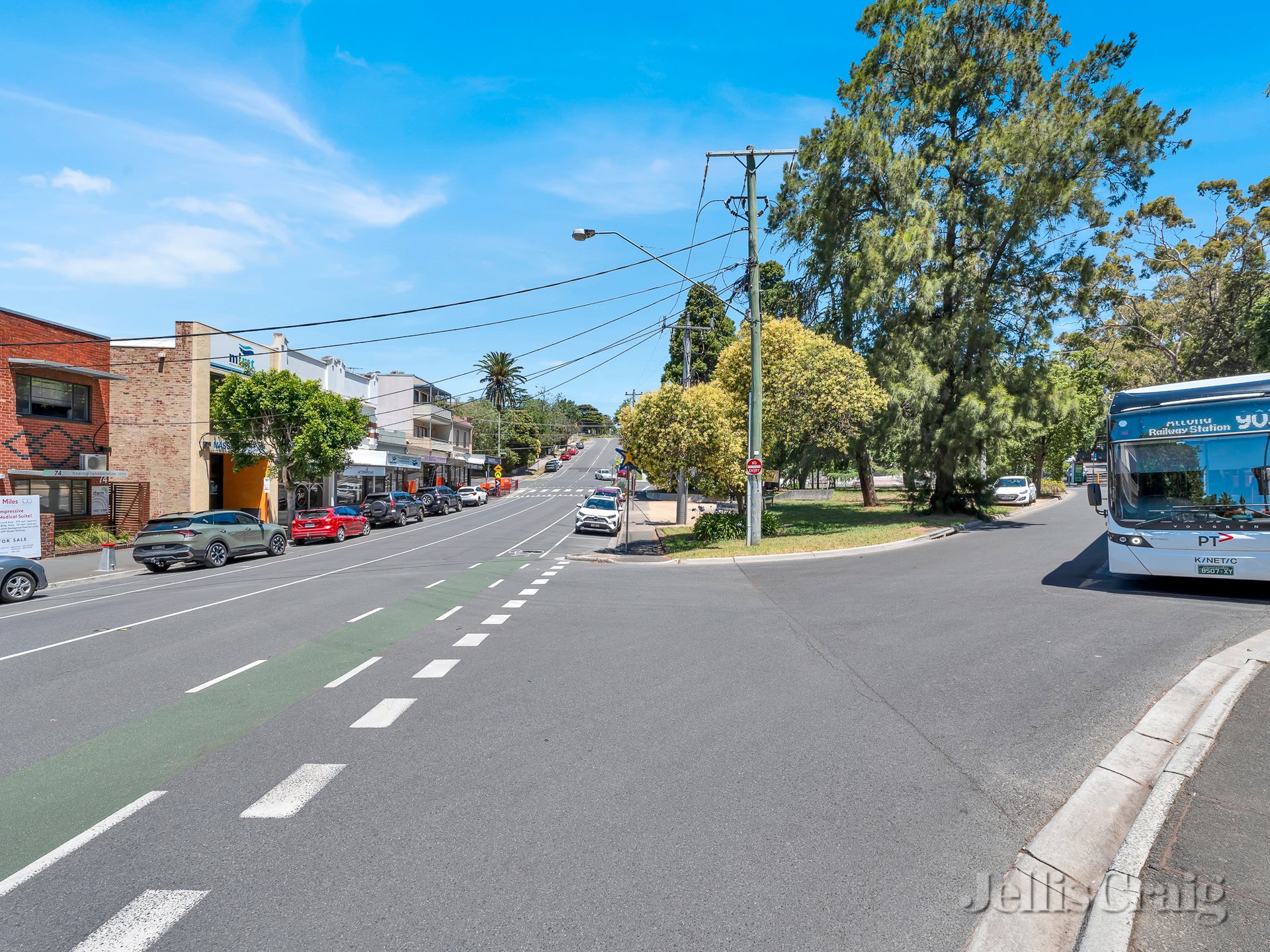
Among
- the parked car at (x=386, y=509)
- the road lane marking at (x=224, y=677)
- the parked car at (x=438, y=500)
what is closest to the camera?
the road lane marking at (x=224, y=677)

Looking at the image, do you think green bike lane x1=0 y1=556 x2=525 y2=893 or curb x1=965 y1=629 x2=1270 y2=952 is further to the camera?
green bike lane x1=0 y1=556 x2=525 y2=893

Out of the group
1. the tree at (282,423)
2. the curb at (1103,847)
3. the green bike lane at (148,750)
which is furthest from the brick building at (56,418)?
the curb at (1103,847)

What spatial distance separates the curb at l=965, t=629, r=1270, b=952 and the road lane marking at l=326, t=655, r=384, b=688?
18.3 feet

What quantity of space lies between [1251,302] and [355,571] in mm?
40429

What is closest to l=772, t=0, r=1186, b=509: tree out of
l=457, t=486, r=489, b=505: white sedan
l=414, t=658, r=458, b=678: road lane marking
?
l=414, t=658, r=458, b=678: road lane marking

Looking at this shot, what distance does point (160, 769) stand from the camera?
4758 mm

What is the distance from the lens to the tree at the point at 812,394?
75.9ft

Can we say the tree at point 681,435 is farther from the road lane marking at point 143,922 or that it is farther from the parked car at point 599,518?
the road lane marking at point 143,922

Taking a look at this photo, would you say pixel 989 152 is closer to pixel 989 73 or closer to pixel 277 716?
pixel 989 73

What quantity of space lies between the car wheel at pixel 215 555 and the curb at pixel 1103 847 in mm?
21768

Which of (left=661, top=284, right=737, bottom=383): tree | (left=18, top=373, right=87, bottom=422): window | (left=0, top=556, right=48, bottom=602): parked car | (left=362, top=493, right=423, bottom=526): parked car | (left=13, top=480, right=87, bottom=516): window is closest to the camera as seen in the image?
(left=0, top=556, right=48, bottom=602): parked car

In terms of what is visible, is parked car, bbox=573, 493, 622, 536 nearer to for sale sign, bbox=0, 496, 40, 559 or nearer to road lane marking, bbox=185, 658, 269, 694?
for sale sign, bbox=0, 496, 40, 559

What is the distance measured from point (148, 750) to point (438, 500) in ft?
132

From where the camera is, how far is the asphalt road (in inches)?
123
